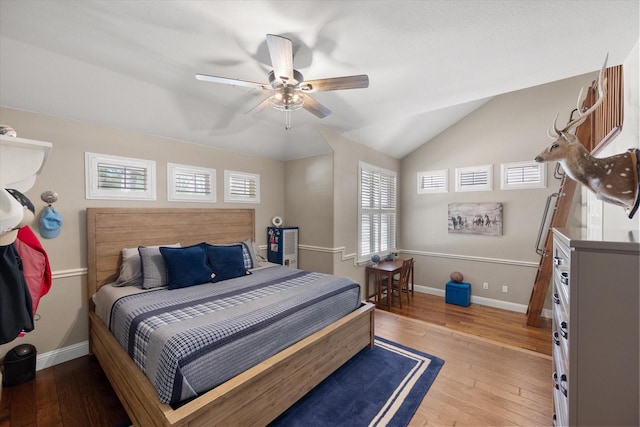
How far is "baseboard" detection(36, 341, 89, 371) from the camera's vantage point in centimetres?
238

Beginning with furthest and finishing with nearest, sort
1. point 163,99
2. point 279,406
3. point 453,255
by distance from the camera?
point 453,255 < point 163,99 < point 279,406

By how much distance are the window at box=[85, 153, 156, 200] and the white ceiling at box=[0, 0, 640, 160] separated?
40 centimetres

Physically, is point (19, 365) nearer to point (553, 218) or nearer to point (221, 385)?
point (221, 385)

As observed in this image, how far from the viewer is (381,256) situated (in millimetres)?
4793

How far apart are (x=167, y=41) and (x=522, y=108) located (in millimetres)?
4766

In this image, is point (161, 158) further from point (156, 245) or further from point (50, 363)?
point (50, 363)

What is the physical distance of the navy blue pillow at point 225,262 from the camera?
279 centimetres

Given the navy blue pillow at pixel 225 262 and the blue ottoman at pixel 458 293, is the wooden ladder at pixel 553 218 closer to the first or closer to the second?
the blue ottoman at pixel 458 293

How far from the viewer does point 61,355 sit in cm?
248

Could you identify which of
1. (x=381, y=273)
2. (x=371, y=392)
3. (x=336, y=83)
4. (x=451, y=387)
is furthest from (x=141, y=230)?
(x=451, y=387)

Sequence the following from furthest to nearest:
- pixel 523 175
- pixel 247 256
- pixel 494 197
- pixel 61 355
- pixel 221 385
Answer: pixel 494 197
pixel 523 175
pixel 247 256
pixel 61 355
pixel 221 385

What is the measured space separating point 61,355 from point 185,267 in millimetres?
1445

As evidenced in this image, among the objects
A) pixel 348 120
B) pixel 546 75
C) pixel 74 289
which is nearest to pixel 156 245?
pixel 74 289

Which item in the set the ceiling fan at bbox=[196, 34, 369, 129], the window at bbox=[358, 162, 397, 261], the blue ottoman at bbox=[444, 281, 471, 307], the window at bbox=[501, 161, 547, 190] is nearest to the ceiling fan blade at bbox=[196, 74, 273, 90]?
the ceiling fan at bbox=[196, 34, 369, 129]
